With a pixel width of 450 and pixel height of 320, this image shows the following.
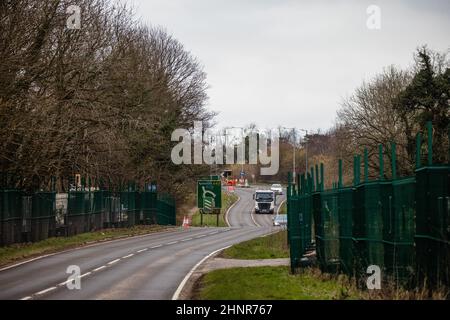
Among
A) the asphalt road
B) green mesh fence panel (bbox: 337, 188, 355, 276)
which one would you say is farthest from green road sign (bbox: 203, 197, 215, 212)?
green mesh fence panel (bbox: 337, 188, 355, 276)

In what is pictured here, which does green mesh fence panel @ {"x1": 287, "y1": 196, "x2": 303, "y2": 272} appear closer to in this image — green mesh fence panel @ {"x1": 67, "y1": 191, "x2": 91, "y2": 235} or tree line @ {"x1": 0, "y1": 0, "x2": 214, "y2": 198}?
tree line @ {"x1": 0, "y1": 0, "x2": 214, "y2": 198}

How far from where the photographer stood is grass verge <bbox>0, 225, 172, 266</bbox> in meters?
30.0

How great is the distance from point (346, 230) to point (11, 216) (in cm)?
1869

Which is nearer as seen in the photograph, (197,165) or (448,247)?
(448,247)

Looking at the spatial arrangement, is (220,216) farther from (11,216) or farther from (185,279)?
(185,279)

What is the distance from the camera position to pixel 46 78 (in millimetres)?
36969

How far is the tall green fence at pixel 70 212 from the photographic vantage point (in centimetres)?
3325

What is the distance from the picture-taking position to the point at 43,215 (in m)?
37.0

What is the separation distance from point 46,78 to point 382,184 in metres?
24.9

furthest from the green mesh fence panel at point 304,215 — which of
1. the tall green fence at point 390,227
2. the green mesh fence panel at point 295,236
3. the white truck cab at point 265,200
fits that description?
the white truck cab at point 265,200

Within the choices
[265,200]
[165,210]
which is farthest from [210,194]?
[265,200]
